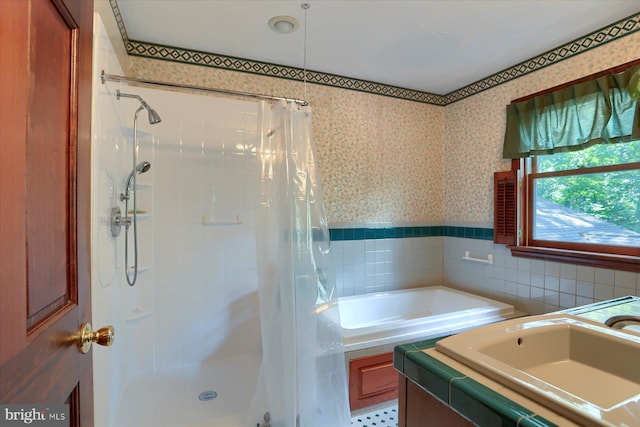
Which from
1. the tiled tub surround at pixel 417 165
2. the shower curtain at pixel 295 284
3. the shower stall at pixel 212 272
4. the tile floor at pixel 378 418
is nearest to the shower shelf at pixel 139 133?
the shower stall at pixel 212 272

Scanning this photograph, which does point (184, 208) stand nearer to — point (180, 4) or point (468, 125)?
point (180, 4)

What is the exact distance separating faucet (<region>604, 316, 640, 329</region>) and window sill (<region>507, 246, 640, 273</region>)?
1190 mm

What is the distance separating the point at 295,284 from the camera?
1.62 metres

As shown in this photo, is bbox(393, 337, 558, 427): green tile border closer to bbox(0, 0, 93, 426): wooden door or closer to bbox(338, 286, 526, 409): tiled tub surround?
bbox(0, 0, 93, 426): wooden door

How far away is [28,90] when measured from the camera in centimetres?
55

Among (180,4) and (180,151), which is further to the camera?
(180,151)

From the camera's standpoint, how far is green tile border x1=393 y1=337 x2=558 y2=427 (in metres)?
0.61

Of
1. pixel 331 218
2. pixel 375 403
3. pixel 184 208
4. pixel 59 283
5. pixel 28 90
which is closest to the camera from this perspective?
pixel 28 90

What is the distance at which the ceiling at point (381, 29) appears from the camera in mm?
1881

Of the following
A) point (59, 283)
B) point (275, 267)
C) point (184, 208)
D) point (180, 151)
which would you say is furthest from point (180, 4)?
point (59, 283)

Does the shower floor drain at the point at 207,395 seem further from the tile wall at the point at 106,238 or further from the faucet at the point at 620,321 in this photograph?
the faucet at the point at 620,321

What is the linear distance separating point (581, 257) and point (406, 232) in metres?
1.36

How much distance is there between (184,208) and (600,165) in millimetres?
2985

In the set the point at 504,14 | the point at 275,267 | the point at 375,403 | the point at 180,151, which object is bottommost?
the point at 375,403
